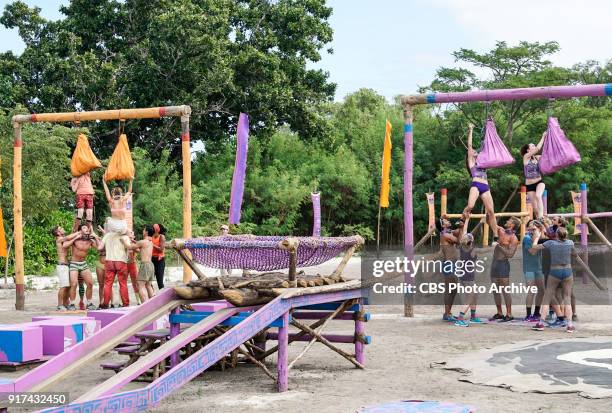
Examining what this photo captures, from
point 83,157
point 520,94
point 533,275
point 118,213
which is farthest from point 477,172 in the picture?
point 83,157

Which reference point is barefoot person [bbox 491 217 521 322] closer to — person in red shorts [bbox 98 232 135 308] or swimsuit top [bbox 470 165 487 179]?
swimsuit top [bbox 470 165 487 179]

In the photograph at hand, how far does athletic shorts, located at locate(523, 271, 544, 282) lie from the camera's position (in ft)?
41.7

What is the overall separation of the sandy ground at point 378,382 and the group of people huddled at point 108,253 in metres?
3.23

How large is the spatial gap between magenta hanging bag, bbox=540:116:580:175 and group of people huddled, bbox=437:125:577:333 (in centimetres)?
25

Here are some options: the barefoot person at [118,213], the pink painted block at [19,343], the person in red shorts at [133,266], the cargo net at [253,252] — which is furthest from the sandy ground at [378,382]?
the person in red shorts at [133,266]

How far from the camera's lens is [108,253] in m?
13.4

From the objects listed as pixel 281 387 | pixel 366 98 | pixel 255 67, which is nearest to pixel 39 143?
pixel 255 67

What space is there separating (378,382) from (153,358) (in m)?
2.48

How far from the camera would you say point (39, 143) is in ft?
68.0

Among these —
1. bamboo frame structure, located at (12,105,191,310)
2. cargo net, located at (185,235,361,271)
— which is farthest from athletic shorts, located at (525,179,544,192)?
bamboo frame structure, located at (12,105,191,310)

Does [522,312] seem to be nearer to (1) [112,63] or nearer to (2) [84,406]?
(2) [84,406]

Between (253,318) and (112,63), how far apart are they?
22886 millimetres

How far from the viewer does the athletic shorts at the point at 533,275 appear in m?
12.7

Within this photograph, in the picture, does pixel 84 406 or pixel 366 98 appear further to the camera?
pixel 366 98
